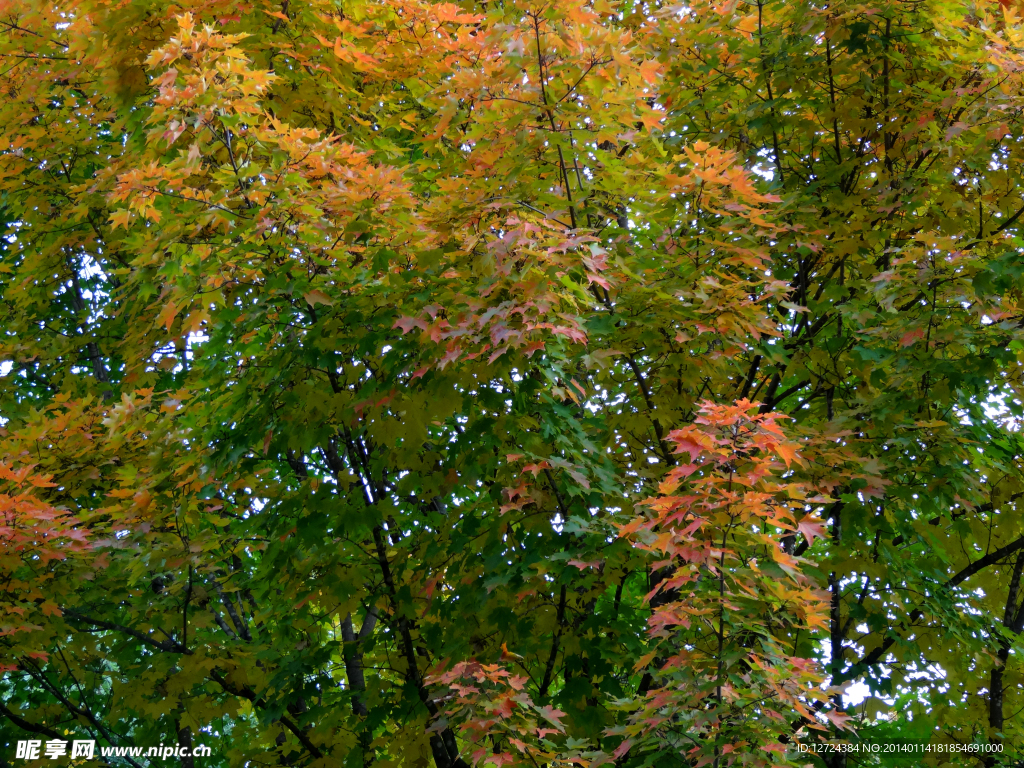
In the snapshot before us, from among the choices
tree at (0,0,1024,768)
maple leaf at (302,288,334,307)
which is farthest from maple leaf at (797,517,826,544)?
maple leaf at (302,288,334,307)

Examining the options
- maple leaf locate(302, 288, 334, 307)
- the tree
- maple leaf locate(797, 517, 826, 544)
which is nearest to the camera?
maple leaf locate(797, 517, 826, 544)

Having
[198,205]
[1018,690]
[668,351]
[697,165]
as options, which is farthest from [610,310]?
[1018,690]

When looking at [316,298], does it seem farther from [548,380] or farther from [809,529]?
[809,529]

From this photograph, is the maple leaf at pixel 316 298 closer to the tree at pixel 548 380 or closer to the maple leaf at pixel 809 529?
the tree at pixel 548 380

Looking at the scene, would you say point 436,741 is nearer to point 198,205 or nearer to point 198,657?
point 198,657

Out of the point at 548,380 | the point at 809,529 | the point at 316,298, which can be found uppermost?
the point at 316,298

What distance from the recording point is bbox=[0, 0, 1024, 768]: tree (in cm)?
404

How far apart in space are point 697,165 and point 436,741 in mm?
3545

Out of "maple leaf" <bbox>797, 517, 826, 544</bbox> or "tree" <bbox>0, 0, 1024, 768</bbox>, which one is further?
"tree" <bbox>0, 0, 1024, 768</bbox>

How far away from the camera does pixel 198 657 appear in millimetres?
5629

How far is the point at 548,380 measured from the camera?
444 centimetres

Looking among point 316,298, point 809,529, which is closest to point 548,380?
point 316,298

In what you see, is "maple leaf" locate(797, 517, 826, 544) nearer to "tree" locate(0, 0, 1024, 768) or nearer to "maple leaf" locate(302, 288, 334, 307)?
"tree" locate(0, 0, 1024, 768)

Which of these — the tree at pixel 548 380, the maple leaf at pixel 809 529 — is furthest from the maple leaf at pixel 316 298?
the maple leaf at pixel 809 529
